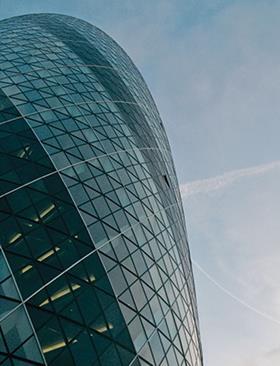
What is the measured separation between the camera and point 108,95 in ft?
145

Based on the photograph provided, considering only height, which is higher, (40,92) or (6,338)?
(40,92)

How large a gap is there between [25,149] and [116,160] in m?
8.73

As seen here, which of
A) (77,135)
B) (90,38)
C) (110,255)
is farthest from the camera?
(90,38)

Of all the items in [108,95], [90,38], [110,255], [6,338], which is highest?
[90,38]

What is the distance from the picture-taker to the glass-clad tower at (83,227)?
19702 mm

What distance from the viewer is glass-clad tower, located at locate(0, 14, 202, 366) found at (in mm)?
19702

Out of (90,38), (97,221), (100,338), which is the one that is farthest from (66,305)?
(90,38)

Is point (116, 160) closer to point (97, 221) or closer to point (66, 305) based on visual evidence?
point (97, 221)

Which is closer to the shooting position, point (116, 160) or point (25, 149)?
point (25, 149)

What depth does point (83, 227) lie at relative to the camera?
25.2m

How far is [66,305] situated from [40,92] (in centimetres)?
2300

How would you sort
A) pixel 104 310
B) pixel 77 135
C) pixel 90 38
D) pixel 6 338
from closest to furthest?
1. pixel 6 338
2. pixel 104 310
3. pixel 77 135
4. pixel 90 38

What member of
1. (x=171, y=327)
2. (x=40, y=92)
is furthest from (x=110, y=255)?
(x=40, y=92)

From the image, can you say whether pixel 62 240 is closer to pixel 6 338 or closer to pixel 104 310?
pixel 104 310
